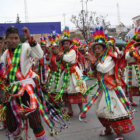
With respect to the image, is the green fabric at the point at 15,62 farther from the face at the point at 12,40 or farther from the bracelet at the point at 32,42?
the bracelet at the point at 32,42

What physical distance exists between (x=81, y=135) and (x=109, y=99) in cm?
93

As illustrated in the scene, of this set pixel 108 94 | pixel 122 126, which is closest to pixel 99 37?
pixel 108 94

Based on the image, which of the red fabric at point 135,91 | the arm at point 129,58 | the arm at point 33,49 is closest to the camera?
the arm at point 33,49

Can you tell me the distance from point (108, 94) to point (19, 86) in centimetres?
141

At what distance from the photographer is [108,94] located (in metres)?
3.72

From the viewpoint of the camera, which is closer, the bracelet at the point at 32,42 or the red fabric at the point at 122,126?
the bracelet at the point at 32,42

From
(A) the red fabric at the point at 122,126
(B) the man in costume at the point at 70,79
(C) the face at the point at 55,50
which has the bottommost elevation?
(A) the red fabric at the point at 122,126

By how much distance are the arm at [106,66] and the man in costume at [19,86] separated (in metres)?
1.06

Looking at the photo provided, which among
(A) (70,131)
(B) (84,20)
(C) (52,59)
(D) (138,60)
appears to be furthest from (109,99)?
(B) (84,20)

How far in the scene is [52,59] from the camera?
216 inches

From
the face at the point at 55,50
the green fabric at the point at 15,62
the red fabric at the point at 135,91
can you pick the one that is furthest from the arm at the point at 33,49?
the red fabric at the point at 135,91

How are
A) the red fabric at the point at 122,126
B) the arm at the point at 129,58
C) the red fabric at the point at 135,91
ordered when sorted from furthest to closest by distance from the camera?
the red fabric at the point at 135,91 → the arm at the point at 129,58 → the red fabric at the point at 122,126

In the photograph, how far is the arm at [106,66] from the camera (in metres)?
3.69

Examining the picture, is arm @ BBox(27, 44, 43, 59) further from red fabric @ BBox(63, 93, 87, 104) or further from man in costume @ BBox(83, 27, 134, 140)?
red fabric @ BBox(63, 93, 87, 104)
